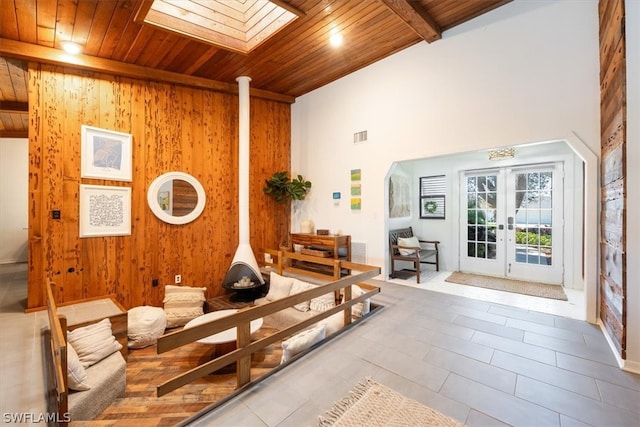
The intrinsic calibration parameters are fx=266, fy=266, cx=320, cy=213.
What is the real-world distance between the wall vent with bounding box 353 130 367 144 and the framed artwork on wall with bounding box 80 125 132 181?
3531 mm

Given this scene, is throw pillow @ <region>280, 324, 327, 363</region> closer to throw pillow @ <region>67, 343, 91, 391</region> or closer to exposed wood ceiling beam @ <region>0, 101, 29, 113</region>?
throw pillow @ <region>67, 343, 91, 391</region>

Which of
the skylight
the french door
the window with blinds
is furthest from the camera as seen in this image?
the window with blinds

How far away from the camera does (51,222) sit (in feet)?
11.4

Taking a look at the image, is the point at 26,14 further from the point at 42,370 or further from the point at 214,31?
the point at 42,370

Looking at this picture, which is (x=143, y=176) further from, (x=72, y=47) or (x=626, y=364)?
(x=626, y=364)

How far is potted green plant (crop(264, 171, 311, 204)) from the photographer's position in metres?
5.23

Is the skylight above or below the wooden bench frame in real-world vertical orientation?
above

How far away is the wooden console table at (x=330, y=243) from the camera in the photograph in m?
4.46

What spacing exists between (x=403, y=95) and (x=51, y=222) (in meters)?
5.14

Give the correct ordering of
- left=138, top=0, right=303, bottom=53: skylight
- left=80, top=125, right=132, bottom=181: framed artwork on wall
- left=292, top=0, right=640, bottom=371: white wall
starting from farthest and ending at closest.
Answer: left=80, top=125, right=132, bottom=181: framed artwork on wall → left=138, top=0, right=303, bottom=53: skylight → left=292, top=0, right=640, bottom=371: white wall

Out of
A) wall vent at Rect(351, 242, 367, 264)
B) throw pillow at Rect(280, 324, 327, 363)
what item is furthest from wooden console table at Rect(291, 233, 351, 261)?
throw pillow at Rect(280, 324, 327, 363)

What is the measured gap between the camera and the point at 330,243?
449 centimetres

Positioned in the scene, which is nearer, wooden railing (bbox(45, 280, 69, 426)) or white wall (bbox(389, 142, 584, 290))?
wooden railing (bbox(45, 280, 69, 426))

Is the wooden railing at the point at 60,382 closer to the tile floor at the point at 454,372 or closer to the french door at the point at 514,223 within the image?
the tile floor at the point at 454,372
